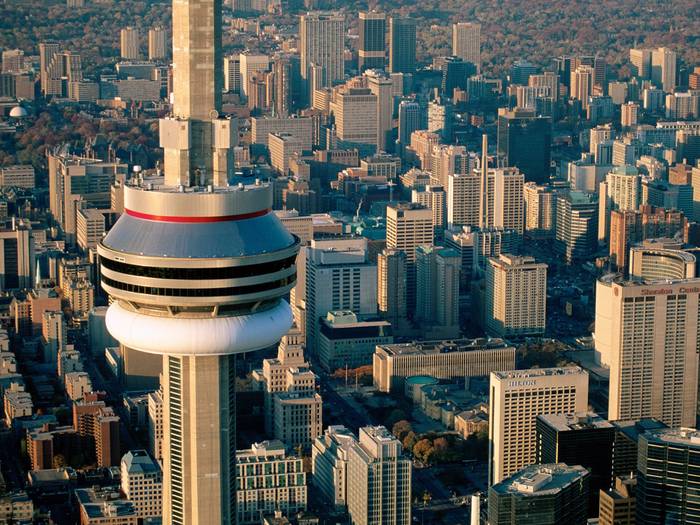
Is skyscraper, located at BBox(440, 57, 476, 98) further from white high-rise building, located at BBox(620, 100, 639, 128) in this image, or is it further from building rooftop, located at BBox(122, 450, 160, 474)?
building rooftop, located at BBox(122, 450, 160, 474)

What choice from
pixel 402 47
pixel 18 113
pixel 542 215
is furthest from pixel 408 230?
pixel 402 47

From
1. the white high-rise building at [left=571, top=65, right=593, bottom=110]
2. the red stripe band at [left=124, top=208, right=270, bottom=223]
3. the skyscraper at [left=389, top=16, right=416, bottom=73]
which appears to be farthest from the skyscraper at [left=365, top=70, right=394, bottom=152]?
the red stripe band at [left=124, top=208, right=270, bottom=223]

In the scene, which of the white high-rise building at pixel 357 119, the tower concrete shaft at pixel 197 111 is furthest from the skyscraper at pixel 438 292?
the tower concrete shaft at pixel 197 111

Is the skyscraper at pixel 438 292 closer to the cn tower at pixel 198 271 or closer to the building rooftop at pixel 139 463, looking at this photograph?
the building rooftop at pixel 139 463

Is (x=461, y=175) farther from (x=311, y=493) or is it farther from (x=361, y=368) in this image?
(x=311, y=493)

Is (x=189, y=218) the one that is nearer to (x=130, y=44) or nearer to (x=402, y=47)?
(x=402, y=47)
